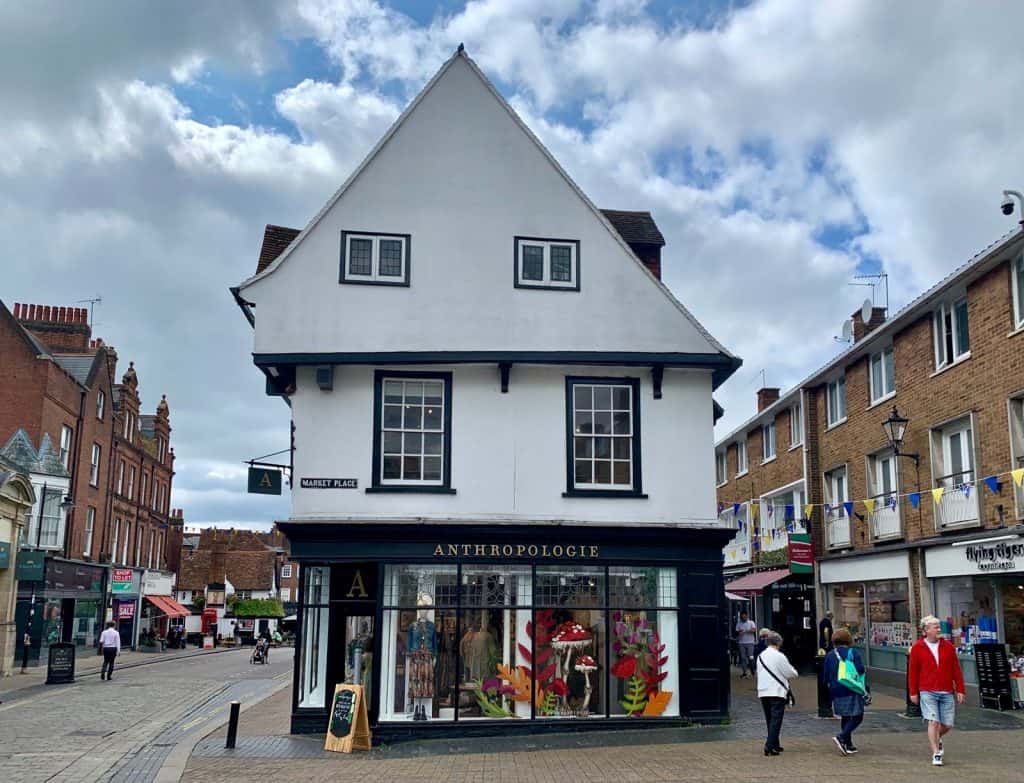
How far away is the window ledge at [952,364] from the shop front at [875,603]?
419cm

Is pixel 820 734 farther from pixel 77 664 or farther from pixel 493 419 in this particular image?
pixel 77 664

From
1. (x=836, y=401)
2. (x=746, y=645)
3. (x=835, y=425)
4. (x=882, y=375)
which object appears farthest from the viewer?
(x=836, y=401)

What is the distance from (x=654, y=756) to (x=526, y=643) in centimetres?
319

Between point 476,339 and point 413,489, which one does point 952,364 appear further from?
point 413,489

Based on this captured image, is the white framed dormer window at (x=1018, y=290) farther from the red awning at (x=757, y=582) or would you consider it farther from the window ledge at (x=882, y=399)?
the red awning at (x=757, y=582)

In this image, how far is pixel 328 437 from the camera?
16328mm

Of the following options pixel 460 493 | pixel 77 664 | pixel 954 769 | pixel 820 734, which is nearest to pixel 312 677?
pixel 460 493

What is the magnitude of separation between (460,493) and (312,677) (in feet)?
12.6

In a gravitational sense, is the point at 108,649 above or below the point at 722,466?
below

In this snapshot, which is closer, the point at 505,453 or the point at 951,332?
the point at 505,453

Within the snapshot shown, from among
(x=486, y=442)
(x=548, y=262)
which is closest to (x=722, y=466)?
(x=548, y=262)

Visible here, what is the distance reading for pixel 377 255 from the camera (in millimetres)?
17047

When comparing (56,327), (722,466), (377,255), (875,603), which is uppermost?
(56,327)

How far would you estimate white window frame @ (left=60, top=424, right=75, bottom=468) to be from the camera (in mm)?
36375
